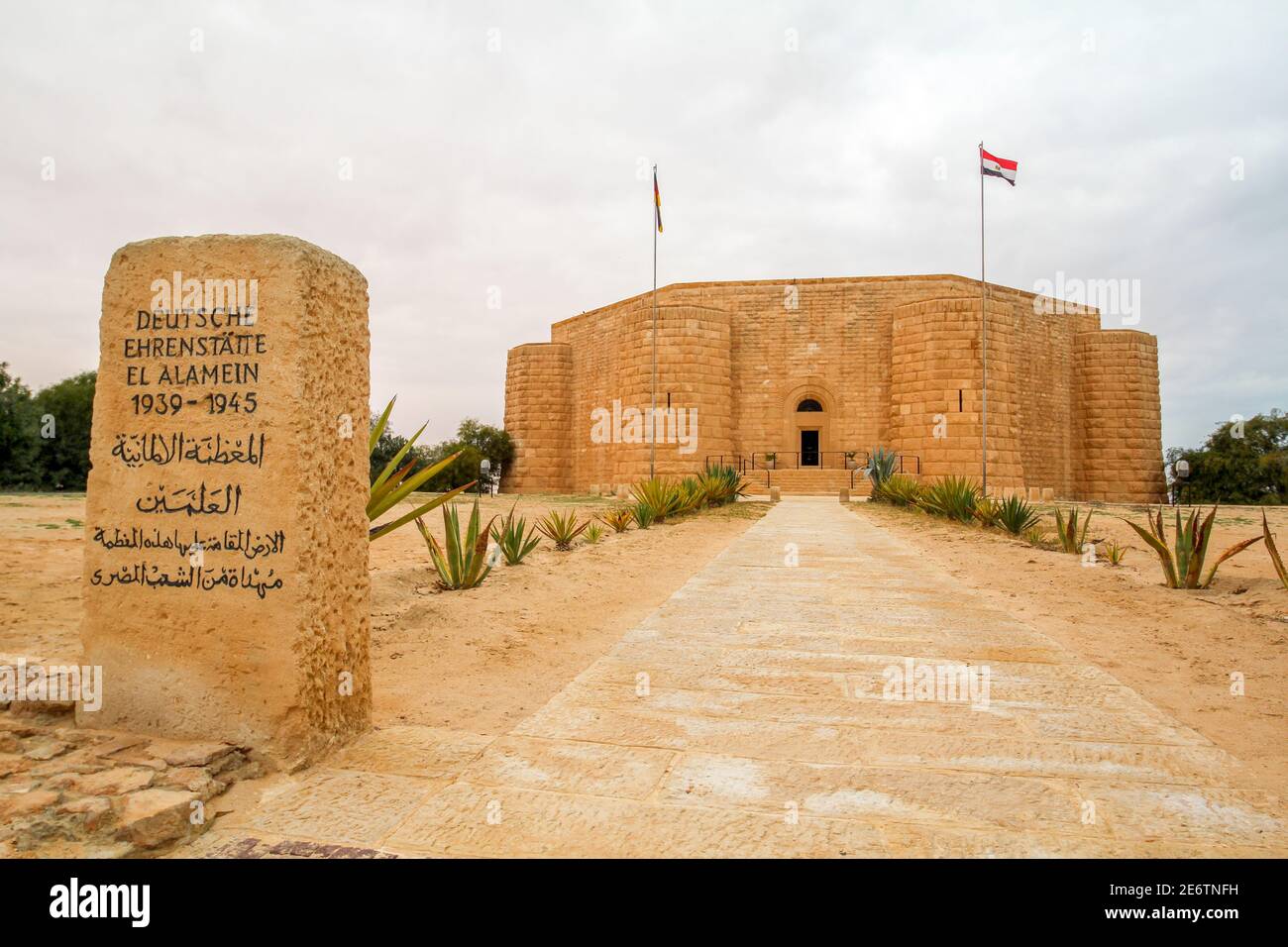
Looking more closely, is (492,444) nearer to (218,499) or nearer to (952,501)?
(952,501)

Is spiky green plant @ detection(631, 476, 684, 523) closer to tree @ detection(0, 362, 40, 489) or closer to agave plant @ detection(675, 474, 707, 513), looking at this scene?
agave plant @ detection(675, 474, 707, 513)

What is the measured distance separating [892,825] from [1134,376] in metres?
28.2

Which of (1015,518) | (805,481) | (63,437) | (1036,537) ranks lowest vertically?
(1036,537)

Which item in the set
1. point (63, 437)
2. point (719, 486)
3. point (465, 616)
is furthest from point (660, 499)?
point (63, 437)

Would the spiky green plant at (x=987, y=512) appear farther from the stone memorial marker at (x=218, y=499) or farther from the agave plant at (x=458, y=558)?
the stone memorial marker at (x=218, y=499)

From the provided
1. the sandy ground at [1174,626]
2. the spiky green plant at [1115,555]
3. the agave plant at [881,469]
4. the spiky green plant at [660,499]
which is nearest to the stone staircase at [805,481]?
the agave plant at [881,469]

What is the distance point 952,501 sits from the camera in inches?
480

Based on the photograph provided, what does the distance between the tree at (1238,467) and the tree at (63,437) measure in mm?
33394

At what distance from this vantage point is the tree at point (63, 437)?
66.2 ft

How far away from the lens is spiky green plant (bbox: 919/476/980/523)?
11.9 m

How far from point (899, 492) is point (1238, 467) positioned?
670 inches

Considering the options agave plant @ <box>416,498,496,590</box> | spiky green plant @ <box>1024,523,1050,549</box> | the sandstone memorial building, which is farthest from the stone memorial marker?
the sandstone memorial building

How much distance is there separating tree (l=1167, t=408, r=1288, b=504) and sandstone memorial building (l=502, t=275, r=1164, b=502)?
1402 millimetres
